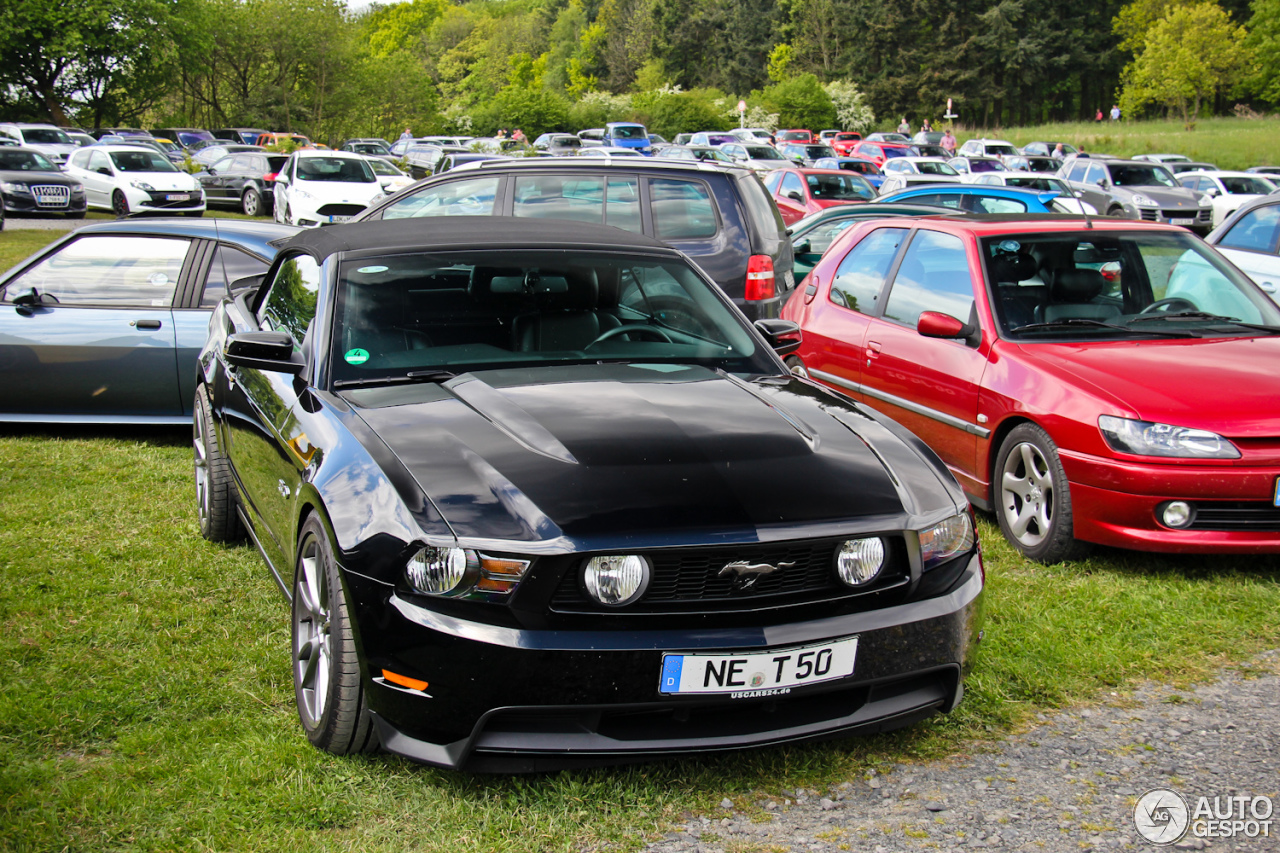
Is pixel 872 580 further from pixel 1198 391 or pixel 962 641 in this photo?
pixel 1198 391

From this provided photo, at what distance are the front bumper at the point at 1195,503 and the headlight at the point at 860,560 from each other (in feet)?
7.03

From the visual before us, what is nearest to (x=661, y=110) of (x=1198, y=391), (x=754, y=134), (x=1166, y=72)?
(x=754, y=134)

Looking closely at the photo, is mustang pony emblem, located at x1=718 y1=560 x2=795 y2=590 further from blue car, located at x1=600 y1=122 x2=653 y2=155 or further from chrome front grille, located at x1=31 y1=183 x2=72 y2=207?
blue car, located at x1=600 y1=122 x2=653 y2=155

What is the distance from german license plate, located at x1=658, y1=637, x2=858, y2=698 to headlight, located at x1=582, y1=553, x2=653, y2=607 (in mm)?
178

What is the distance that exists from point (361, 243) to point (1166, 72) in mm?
72223

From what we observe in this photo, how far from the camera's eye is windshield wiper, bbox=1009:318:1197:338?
18.1 feet

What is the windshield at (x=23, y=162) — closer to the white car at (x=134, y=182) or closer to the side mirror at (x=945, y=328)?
the white car at (x=134, y=182)

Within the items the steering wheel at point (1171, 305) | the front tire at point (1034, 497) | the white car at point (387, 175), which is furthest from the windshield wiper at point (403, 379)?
the white car at point (387, 175)

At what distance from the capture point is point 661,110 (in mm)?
64500

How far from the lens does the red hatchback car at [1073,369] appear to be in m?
4.63

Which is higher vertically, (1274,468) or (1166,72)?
(1166,72)

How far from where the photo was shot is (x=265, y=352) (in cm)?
389

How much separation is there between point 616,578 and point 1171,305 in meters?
4.29

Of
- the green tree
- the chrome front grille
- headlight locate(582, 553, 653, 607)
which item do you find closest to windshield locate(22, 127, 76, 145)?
the chrome front grille
